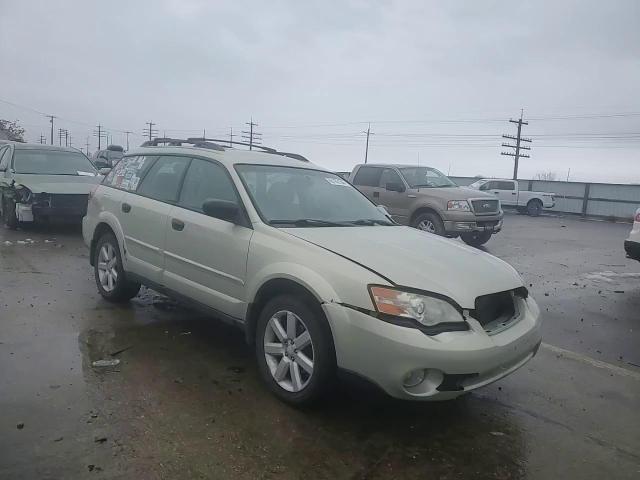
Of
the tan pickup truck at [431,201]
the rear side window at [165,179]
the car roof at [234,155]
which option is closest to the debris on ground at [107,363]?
the rear side window at [165,179]

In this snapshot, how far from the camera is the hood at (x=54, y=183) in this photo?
956cm

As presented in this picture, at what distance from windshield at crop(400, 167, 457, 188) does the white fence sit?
15.6 metres

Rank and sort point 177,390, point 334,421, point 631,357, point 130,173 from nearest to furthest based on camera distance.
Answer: point 334,421, point 177,390, point 631,357, point 130,173

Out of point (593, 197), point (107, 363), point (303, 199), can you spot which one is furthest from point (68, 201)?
point (593, 197)

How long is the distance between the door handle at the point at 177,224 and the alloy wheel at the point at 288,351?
1.38m

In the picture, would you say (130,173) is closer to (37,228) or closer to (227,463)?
(227,463)

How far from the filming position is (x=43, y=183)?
32.0ft

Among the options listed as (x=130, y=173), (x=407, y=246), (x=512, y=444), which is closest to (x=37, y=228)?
(x=130, y=173)

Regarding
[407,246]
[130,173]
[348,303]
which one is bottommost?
[348,303]

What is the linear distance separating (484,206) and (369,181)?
8.56 ft

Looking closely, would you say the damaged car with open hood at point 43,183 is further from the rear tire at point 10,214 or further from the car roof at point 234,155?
the car roof at point 234,155

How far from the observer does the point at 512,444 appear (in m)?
3.13

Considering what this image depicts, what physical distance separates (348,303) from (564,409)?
1807 mm

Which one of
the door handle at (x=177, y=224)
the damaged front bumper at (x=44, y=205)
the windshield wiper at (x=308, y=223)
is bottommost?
the damaged front bumper at (x=44, y=205)
